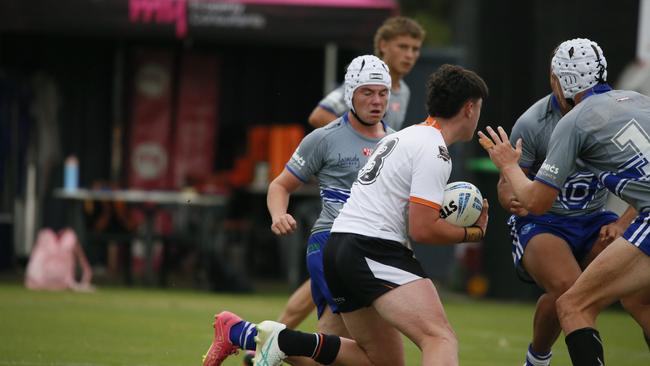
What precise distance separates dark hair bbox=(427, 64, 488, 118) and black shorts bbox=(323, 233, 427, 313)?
74 cm

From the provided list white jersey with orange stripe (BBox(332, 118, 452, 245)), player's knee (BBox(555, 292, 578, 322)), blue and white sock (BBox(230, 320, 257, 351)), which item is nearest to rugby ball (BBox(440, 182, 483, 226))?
white jersey with orange stripe (BBox(332, 118, 452, 245))

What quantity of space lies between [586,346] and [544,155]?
167 cm

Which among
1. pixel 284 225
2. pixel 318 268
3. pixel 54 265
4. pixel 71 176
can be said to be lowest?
pixel 54 265

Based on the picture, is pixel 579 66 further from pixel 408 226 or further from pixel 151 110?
pixel 151 110

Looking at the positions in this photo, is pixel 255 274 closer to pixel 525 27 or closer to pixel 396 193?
pixel 525 27

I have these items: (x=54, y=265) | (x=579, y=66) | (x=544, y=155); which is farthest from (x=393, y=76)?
(x=54, y=265)

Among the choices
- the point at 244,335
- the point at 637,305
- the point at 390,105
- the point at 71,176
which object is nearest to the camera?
the point at 244,335

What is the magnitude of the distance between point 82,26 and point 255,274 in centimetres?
469

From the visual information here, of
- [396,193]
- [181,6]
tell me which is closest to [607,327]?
[181,6]

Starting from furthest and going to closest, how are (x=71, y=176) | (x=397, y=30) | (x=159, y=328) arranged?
(x=71, y=176) < (x=159, y=328) < (x=397, y=30)

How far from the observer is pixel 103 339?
991 centimetres

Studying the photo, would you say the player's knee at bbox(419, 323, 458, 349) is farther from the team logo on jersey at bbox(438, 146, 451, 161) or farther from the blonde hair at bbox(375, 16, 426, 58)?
the blonde hair at bbox(375, 16, 426, 58)

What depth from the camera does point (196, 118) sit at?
706 inches

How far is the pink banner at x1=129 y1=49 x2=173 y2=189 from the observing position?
1778 cm
